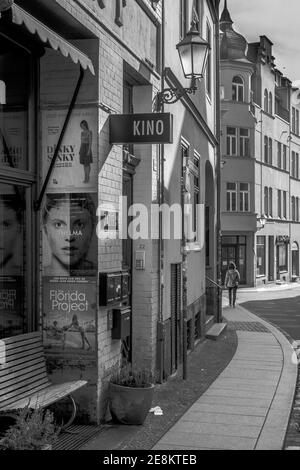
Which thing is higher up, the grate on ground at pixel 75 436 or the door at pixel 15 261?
the door at pixel 15 261

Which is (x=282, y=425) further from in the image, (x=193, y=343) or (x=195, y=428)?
(x=193, y=343)

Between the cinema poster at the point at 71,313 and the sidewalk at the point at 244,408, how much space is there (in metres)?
1.31

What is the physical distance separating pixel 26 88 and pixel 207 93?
9.09 m

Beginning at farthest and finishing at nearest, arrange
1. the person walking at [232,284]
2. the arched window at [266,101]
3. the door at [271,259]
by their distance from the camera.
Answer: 1. the door at [271,259]
2. the arched window at [266,101]
3. the person walking at [232,284]

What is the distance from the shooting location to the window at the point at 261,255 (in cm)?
3634

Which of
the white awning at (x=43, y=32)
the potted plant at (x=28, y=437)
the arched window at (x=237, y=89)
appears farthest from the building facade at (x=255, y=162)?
the potted plant at (x=28, y=437)

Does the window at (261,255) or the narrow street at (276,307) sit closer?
the narrow street at (276,307)

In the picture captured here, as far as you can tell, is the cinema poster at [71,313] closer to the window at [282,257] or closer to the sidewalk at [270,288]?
the sidewalk at [270,288]

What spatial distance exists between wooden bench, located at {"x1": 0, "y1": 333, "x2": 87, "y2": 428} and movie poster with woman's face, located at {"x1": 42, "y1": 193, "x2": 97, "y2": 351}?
0.87ft

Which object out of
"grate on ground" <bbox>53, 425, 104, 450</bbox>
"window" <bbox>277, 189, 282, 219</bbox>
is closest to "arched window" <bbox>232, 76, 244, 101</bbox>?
"window" <bbox>277, 189, 282, 219</bbox>

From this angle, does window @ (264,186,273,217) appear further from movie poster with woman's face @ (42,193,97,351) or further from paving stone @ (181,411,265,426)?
movie poster with woman's face @ (42,193,97,351)

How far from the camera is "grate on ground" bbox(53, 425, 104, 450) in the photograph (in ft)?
19.0

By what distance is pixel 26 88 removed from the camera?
21.7 ft

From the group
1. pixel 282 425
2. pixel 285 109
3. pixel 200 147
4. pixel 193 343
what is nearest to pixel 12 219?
pixel 282 425
